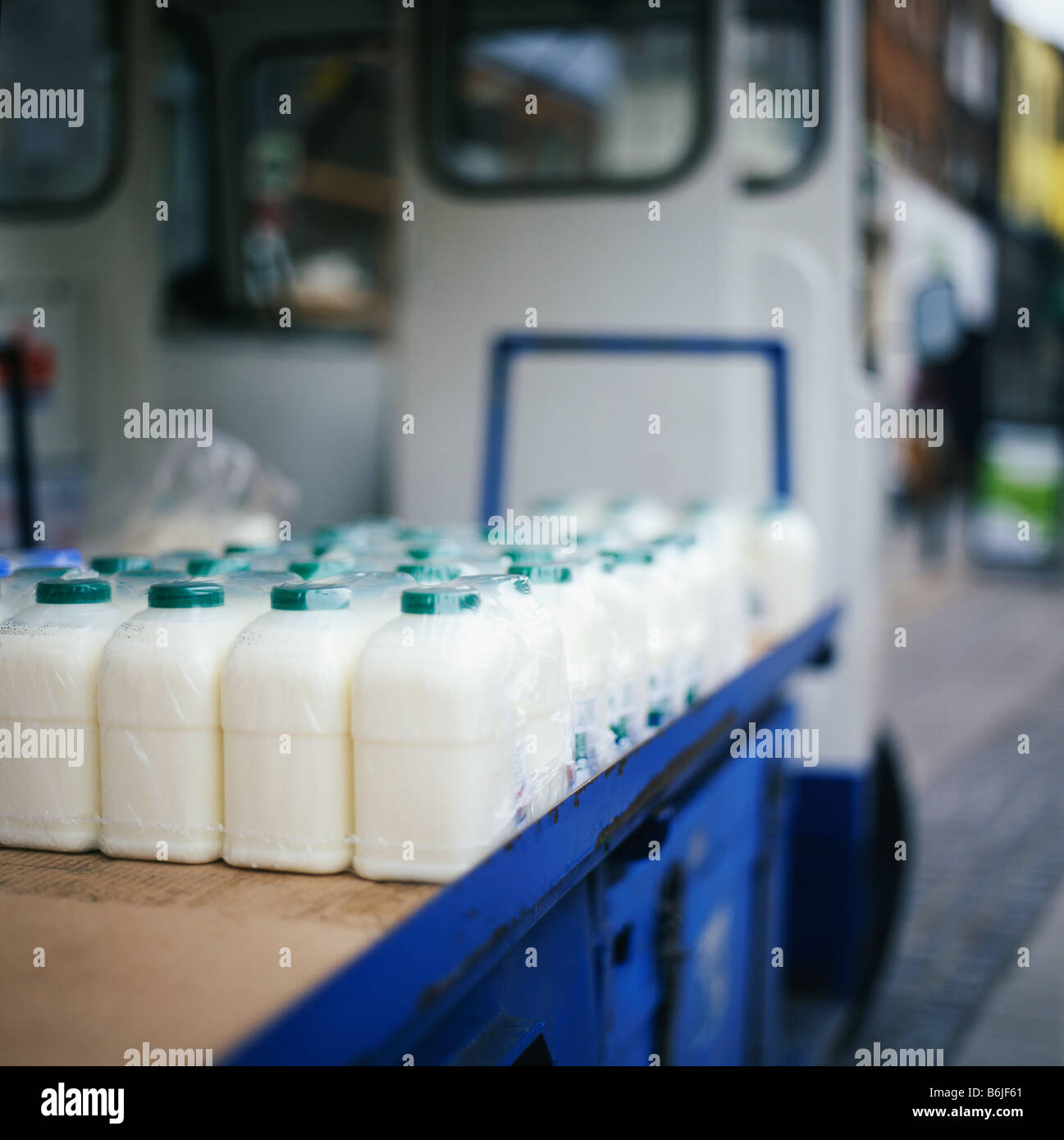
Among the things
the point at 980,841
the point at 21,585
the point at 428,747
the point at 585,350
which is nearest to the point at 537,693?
the point at 428,747

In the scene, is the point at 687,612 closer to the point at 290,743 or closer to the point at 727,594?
the point at 727,594

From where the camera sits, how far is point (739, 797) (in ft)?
8.63

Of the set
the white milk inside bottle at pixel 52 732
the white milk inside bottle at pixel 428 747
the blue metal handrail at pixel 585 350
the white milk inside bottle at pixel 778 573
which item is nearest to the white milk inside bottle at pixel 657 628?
the white milk inside bottle at pixel 428 747

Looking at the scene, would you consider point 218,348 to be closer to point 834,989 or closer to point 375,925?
point 834,989

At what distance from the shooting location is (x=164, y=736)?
1386 mm

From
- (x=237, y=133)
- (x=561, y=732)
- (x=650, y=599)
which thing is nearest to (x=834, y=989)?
(x=650, y=599)

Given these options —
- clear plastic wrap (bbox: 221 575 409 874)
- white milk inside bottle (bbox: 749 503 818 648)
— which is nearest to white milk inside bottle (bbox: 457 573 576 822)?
clear plastic wrap (bbox: 221 575 409 874)

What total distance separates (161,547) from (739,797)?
4.03ft

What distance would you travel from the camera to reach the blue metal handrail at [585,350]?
3402 mm

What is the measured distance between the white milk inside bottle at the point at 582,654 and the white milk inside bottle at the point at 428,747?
29 centimetres

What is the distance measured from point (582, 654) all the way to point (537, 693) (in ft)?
0.72

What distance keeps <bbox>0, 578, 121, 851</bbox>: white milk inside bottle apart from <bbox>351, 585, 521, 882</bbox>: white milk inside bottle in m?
0.31

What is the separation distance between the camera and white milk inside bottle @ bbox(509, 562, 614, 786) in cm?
163

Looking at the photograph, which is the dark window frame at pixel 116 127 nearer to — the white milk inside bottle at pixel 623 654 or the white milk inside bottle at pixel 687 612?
the white milk inside bottle at pixel 687 612
